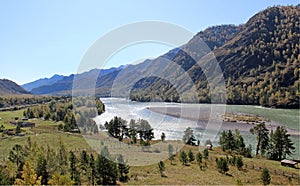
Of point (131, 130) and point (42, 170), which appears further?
point (131, 130)

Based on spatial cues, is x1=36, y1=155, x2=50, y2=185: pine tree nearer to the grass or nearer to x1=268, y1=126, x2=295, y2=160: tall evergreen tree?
the grass

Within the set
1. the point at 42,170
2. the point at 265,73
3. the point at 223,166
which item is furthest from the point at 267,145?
the point at 265,73

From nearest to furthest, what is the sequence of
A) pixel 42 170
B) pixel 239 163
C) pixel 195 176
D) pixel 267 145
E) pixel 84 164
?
pixel 42 170 → pixel 84 164 → pixel 195 176 → pixel 239 163 → pixel 267 145

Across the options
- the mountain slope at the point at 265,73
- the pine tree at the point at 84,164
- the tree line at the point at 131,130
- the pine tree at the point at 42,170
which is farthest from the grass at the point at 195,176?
the mountain slope at the point at 265,73

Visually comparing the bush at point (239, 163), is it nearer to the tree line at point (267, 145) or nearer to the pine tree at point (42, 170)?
the tree line at point (267, 145)

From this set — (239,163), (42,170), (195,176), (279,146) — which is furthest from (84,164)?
(279,146)

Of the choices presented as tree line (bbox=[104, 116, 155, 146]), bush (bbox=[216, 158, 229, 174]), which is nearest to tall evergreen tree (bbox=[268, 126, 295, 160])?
bush (bbox=[216, 158, 229, 174])

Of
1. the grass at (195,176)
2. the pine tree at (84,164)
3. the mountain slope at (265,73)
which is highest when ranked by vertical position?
the mountain slope at (265,73)

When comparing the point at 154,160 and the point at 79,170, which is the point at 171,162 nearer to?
the point at 154,160

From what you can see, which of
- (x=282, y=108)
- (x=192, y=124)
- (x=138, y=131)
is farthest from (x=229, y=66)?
(x=138, y=131)

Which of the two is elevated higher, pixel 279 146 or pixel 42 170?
pixel 42 170

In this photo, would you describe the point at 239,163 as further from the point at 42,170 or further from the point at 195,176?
the point at 42,170

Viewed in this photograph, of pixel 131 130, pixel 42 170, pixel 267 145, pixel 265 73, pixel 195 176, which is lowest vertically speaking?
pixel 195 176

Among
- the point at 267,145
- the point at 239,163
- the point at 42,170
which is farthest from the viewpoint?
the point at 267,145
